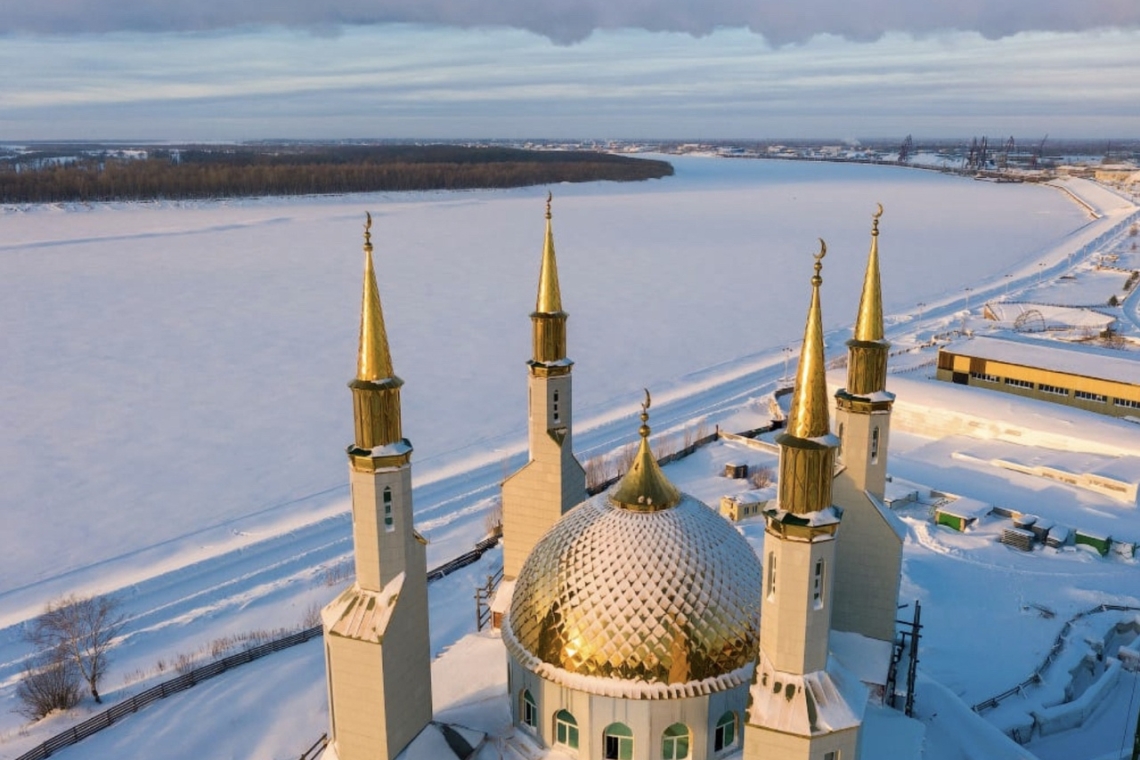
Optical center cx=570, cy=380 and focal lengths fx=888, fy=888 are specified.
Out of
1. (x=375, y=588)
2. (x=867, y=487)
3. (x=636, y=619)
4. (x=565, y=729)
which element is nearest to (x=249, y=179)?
(x=867, y=487)

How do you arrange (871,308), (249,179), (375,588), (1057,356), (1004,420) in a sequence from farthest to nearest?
(249,179) → (1057,356) → (1004,420) → (871,308) → (375,588)

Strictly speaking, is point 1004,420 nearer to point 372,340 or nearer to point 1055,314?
point 1055,314

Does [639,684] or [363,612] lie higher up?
[363,612]

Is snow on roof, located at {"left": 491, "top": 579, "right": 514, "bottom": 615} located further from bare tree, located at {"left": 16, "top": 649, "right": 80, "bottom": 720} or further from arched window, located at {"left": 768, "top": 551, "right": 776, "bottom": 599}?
bare tree, located at {"left": 16, "top": 649, "right": 80, "bottom": 720}

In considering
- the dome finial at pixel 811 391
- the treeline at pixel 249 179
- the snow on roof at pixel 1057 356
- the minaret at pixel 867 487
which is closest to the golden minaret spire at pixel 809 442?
the dome finial at pixel 811 391

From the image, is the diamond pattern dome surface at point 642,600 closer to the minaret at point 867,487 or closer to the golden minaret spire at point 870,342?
the minaret at point 867,487

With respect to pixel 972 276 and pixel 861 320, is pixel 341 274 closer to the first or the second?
pixel 972 276
